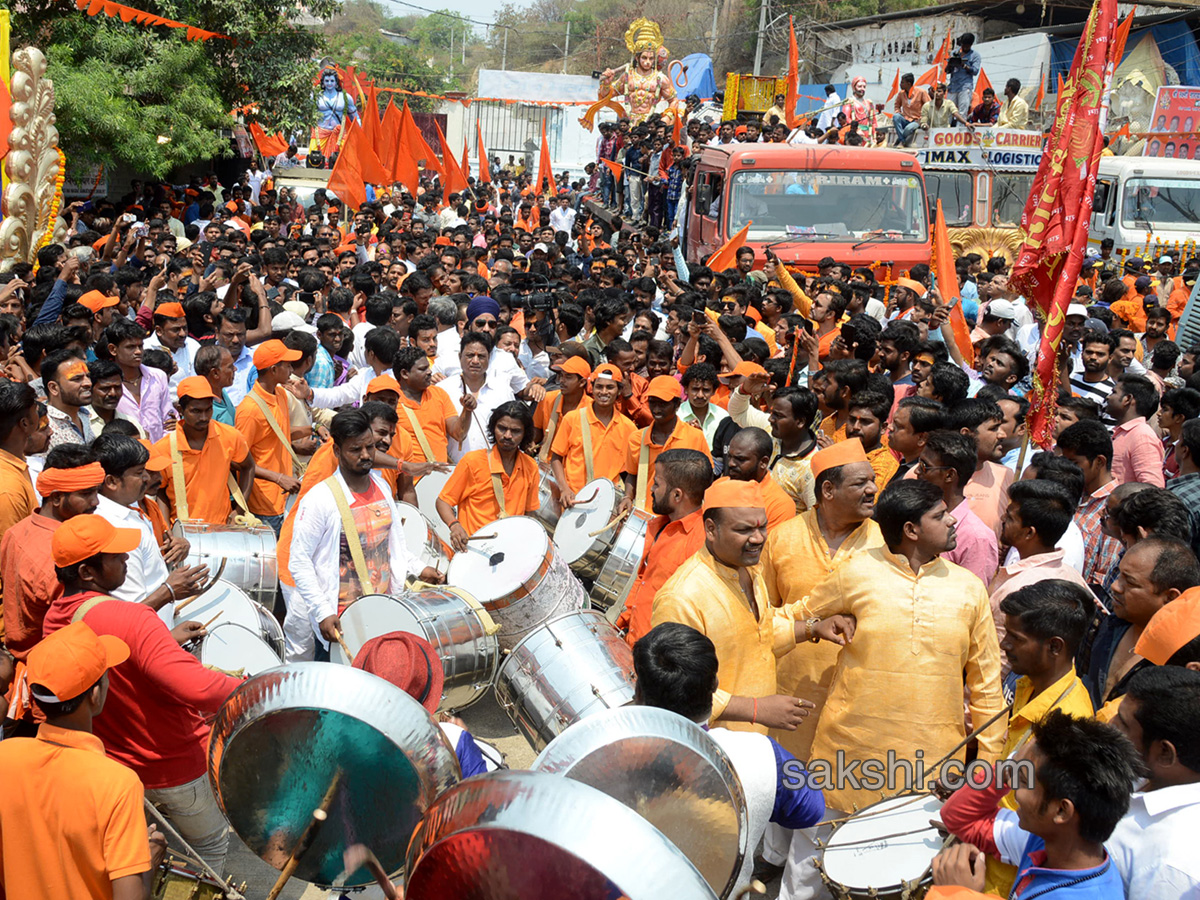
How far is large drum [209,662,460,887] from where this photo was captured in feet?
8.61

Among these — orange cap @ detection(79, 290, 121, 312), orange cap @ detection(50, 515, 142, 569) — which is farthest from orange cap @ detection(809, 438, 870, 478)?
orange cap @ detection(79, 290, 121, 312)

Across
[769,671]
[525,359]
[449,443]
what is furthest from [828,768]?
[525,359]

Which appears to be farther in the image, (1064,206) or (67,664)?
(1064,206)

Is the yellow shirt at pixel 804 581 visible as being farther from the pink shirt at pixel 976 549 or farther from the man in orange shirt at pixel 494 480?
the man in orange shirt at pixel 494 480

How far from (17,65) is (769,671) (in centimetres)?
1062

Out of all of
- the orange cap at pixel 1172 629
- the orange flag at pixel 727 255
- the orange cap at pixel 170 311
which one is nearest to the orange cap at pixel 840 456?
the orange cap at pixel 1172 629

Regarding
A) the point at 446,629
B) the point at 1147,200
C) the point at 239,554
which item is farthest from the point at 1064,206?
the point at 1147,200

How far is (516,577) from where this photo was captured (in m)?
4.88

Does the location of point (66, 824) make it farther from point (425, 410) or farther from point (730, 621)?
point (425, 410)

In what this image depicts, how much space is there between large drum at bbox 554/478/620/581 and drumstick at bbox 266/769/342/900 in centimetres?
276

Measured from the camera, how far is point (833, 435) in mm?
6125

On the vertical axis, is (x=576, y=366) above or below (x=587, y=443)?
above

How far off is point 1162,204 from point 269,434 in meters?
15.9

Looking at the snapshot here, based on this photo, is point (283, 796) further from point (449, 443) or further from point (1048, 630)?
point (449, 443)
